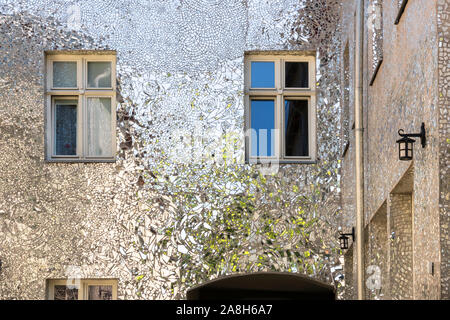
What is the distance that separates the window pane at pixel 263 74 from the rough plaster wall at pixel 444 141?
5.72 meters

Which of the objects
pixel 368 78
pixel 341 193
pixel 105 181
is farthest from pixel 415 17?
pixel 105 181

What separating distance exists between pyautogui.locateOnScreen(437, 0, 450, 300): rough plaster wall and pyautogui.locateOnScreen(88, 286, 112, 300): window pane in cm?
597

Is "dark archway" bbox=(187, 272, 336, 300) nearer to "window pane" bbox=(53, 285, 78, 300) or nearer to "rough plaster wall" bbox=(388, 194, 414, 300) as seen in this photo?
"window pane" bbox=(53, 285, 78, 300)

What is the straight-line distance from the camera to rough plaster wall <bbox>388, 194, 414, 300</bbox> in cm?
647

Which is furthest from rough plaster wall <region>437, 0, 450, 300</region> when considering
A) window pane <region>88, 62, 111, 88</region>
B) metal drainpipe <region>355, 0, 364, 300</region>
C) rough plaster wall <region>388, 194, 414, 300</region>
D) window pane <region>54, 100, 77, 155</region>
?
window pane <region>54, 100, 77, 155</region>

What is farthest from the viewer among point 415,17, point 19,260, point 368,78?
point 19,260

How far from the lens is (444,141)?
461 centimetres

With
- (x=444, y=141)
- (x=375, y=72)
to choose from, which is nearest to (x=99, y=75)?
(x=375, y=72)

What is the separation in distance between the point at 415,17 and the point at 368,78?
2.80 metres

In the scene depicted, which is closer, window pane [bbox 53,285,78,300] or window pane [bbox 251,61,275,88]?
window pane [bbox 53,285,78,300]

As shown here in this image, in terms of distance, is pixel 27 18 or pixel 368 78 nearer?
pixel 368 78

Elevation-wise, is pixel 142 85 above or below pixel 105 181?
above

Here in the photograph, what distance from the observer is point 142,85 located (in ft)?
33.2

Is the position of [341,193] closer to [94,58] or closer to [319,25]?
[319,25]
